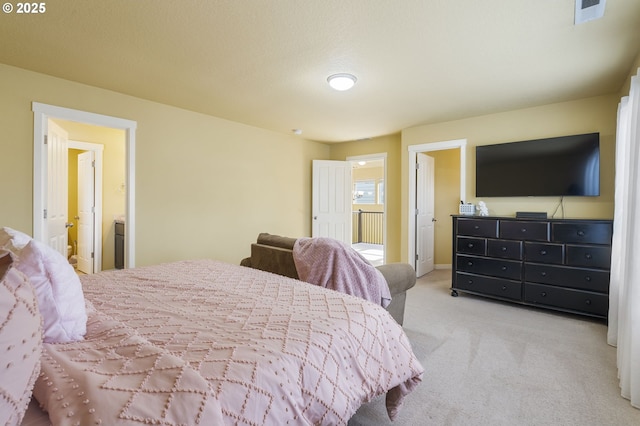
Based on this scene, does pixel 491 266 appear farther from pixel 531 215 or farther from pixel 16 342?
pixel 16 342

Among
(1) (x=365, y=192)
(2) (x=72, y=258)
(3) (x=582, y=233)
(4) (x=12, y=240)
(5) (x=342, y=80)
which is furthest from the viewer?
(1) (x=365, y=192)

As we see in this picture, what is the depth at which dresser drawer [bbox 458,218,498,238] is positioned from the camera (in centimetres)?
388

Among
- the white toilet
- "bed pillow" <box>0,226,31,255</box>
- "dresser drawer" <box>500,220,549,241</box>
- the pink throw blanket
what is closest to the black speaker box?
"dresser drawer" <box>500,220,549,241</box>

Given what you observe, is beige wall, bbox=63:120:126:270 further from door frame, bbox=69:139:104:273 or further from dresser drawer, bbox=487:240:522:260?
dresser drawer, bbox=487:240:522:260

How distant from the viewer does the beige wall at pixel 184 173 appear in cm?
303

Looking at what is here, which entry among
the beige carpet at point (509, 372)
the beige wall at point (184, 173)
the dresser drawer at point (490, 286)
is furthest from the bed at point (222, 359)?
the dresser drawer at point (490, 286)

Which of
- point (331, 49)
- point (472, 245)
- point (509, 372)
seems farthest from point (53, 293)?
point (472, 245)

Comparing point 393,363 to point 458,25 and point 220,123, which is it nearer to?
point 458,25

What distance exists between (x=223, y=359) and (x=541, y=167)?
433cm

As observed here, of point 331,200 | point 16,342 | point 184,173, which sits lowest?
point 16,342

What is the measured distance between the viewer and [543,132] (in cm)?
392

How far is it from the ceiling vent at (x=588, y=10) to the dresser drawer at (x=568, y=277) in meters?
2.47

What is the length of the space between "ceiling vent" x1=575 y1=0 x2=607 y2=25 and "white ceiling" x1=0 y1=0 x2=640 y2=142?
5cm

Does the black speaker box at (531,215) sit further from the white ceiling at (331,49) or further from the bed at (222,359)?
the bed at (222,359)
